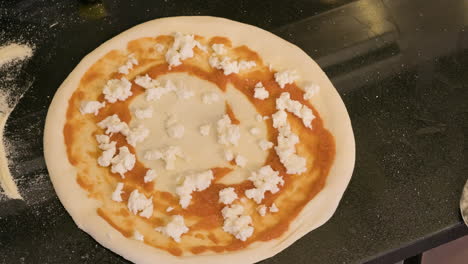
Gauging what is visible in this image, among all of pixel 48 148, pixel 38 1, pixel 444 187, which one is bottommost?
pixel 444 187

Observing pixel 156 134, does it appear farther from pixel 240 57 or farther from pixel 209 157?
pixel 240 57

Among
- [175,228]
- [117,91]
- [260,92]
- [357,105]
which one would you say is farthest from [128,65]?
[357,105]

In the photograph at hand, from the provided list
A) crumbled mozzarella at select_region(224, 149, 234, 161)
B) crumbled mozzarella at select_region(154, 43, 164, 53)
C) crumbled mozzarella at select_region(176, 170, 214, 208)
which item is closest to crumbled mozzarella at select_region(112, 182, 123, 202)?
crumbled mozzarella at select_region(176, 170, 214, 208)

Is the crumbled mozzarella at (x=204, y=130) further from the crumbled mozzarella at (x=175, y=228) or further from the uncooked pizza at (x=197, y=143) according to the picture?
the crumbled mozzarella at (x=175, y=228)

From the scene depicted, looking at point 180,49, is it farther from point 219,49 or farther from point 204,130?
point 204,130

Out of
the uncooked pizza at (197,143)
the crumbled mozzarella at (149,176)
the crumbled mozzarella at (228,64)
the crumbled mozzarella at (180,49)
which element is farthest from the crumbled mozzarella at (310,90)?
the crumbled mozzarella at (149,176)

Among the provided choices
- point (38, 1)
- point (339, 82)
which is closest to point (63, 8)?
point (38, 1)
